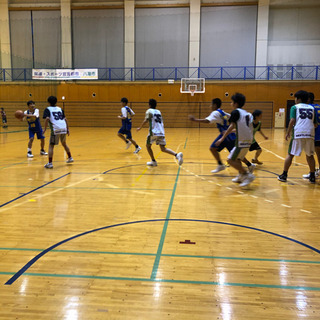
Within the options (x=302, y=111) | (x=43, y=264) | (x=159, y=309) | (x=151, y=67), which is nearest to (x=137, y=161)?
(x=302, y=111)

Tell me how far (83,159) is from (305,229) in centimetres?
623

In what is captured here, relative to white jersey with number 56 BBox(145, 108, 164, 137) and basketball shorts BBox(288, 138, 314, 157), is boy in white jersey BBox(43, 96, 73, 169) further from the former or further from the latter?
basketball shorts BBox(288, 138, 314, 157)

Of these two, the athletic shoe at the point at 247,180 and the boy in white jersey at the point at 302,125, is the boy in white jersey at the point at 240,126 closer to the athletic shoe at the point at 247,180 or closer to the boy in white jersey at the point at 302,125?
the athletic shoe at the point at 247,180

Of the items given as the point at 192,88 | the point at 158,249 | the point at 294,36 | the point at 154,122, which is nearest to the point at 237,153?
the point at 154,122

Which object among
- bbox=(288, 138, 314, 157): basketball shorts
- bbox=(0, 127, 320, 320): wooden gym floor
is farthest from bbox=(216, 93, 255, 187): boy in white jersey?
bbox=(288, 138, 314, 157): basketball shorts

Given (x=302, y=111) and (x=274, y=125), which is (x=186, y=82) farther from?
(x=302, y=111)

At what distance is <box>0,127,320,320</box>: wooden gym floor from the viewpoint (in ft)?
7.23

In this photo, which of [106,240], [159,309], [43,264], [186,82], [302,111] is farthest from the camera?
[186,82]

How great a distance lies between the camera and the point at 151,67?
22.8 m

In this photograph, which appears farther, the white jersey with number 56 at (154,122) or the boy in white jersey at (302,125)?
the white jersey with number 56 at (154,122)

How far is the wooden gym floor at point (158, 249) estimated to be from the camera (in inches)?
86.8

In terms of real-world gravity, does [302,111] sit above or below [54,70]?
below

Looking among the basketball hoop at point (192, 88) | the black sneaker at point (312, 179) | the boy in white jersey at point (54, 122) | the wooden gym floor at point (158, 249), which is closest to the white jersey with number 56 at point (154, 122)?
the wooden gym floor at point (158, 249)

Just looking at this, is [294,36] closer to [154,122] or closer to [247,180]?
[154,122]
